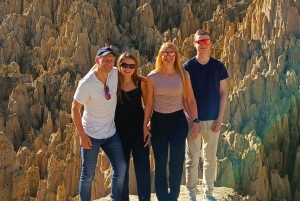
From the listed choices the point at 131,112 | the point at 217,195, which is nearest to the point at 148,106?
the point at 131,112

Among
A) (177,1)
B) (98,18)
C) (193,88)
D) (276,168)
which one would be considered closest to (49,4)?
(98,18)

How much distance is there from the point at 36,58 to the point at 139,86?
19284 mm

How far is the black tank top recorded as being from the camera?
3.97 m

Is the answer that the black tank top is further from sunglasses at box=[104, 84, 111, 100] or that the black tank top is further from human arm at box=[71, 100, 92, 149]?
human arm at box=[71, 100, 92, 149]

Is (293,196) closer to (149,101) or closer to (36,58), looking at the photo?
(149,101)

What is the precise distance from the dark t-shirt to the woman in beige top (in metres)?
0.20

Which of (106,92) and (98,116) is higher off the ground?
(106,92)

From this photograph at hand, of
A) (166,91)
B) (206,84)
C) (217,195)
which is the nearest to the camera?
(166,91)

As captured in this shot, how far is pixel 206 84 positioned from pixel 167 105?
0.52 meters

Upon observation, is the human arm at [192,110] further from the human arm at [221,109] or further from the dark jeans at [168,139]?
the human arm at [221,109]

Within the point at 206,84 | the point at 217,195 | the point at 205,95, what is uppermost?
the point at 206,84

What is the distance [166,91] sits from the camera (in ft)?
13.0

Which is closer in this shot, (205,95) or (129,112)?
(129,112)

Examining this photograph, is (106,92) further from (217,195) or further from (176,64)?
(217,195)
